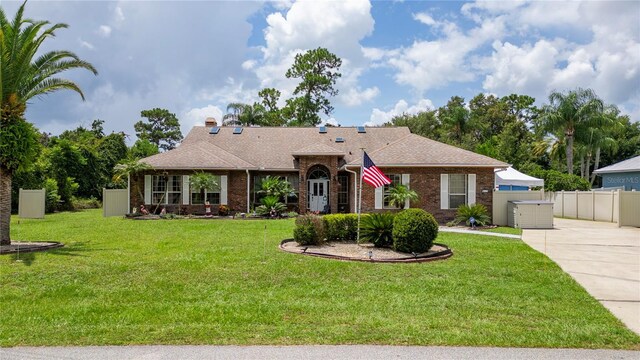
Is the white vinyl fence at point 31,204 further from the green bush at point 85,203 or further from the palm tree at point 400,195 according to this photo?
the palm tree at point 400,195

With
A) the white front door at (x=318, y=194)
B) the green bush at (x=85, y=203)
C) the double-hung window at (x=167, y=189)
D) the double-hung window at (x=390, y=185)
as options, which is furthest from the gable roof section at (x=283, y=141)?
the green bush at (x=85, y=203)

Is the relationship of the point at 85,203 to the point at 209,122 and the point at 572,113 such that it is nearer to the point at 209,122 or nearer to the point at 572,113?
the point at 209,122

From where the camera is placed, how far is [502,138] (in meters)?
43.7

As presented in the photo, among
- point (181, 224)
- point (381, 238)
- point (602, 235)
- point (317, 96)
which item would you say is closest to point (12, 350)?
point (381, 238)

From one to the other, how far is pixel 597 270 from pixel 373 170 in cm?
588

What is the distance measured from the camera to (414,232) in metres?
11.2

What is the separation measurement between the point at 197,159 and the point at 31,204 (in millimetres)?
8402

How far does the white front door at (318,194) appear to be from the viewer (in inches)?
994

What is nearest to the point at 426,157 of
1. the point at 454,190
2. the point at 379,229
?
the point at 454,190

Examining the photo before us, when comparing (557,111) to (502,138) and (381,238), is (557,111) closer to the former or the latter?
(502,138)

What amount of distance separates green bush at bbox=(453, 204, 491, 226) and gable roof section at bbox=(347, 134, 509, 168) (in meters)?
2.07

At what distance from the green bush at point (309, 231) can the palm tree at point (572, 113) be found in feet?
93.4

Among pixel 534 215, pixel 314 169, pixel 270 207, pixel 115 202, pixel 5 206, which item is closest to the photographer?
pixel 5 206

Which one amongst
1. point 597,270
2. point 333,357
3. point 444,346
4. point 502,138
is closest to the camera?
point 333,357
